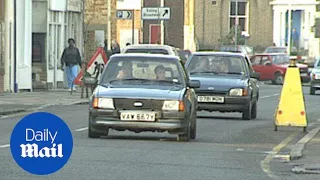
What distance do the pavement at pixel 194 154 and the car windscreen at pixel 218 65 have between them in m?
1.80

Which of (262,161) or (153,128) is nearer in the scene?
(262,161)

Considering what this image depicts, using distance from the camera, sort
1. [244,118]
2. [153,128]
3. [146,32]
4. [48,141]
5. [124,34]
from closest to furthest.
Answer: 1. [48,141]
2. [153,128]
3. [244,118]
4. [124,34]
5. [146,32]

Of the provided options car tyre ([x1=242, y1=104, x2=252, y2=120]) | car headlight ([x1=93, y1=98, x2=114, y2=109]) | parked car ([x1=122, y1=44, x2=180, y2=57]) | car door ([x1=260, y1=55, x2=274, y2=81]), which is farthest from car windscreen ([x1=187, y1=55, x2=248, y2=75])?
car door ([x1=260, y1=55, x2=274, y2=81])

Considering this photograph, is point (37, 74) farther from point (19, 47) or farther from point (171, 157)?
point (171, 157)

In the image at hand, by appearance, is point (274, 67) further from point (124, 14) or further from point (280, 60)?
point (124, 14)

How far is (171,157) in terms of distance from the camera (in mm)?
15664

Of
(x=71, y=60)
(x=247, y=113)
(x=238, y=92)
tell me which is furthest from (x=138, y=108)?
(x=71, y=60)

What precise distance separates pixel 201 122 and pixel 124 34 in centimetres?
4036

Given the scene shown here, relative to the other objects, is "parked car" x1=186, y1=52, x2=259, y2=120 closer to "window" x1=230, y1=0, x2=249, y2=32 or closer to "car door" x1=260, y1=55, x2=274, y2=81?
"car door" x1=260, y1=55, x2=274, y2=81

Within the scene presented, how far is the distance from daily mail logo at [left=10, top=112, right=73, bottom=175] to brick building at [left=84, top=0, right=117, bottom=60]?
124ft

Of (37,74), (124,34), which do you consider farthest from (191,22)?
(37,74)

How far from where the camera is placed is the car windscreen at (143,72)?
18.9m

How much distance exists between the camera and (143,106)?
59.2ft

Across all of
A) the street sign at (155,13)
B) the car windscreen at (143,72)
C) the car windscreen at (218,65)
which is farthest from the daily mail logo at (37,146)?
the street sign at (155,13)
